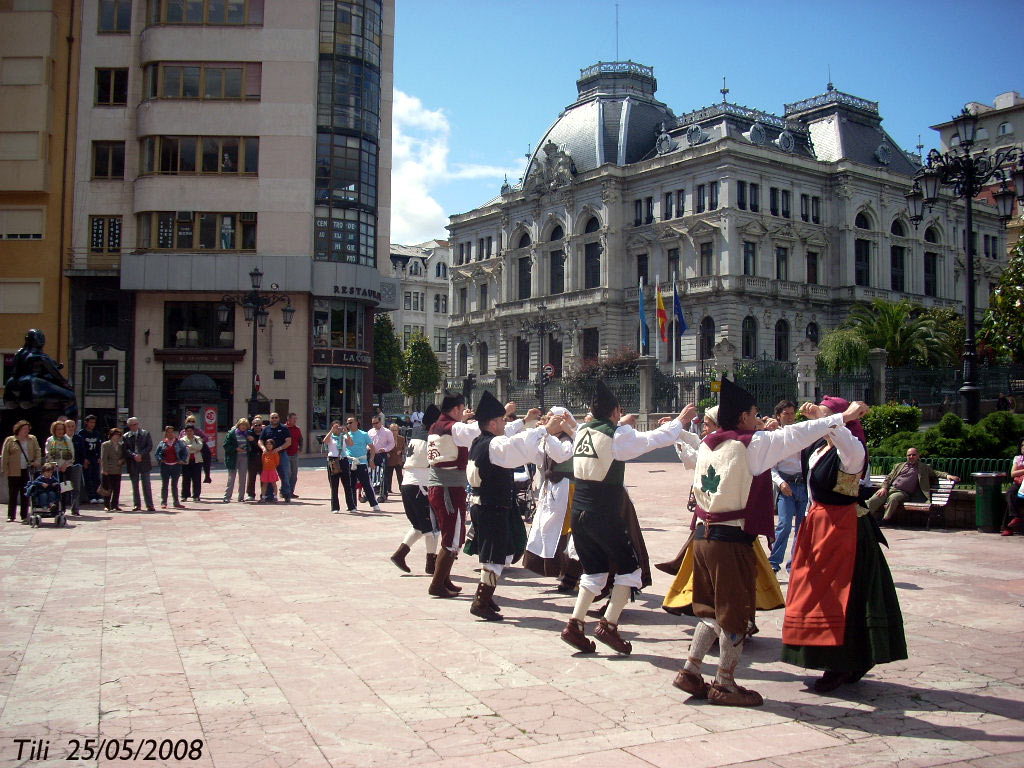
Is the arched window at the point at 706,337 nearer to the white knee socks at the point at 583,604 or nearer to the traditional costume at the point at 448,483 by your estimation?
the traditional costume at the point at 448,483

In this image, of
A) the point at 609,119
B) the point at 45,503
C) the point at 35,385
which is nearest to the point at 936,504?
the point at 45,503

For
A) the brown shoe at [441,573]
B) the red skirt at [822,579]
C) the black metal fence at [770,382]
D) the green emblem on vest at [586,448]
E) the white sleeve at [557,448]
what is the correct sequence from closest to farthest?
the red skirt at [822,579] → the green emblem on vest at [586,448] → the white sleeve at [557,448] → the brown shoe at [441,573] → the black metal fence at [770,382]

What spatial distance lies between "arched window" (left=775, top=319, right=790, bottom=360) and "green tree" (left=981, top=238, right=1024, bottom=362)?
104ft

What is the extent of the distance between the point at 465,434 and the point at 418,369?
231ft

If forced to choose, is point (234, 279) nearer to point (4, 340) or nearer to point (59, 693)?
point (4, 340)

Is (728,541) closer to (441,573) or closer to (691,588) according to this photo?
(691,588)

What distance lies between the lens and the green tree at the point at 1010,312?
2636cm

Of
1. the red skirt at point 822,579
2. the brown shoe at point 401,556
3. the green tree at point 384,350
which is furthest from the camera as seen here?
the green tree at point 384,350

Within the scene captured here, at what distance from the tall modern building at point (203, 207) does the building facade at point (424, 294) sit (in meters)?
56.2

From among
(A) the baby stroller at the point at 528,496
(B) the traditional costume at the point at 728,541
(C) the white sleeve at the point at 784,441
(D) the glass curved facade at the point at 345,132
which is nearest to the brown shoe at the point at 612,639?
(B) the traditional costume at the point at 728,541

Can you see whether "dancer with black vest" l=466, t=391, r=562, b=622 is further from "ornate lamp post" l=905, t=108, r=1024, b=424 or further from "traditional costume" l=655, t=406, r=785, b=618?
"ornate lamp post" l=905, t=108, r=1024, b=424

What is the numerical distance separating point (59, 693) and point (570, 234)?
2492 inches

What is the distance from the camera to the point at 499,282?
75625 millimetres

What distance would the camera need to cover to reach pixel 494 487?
870 centimetres
